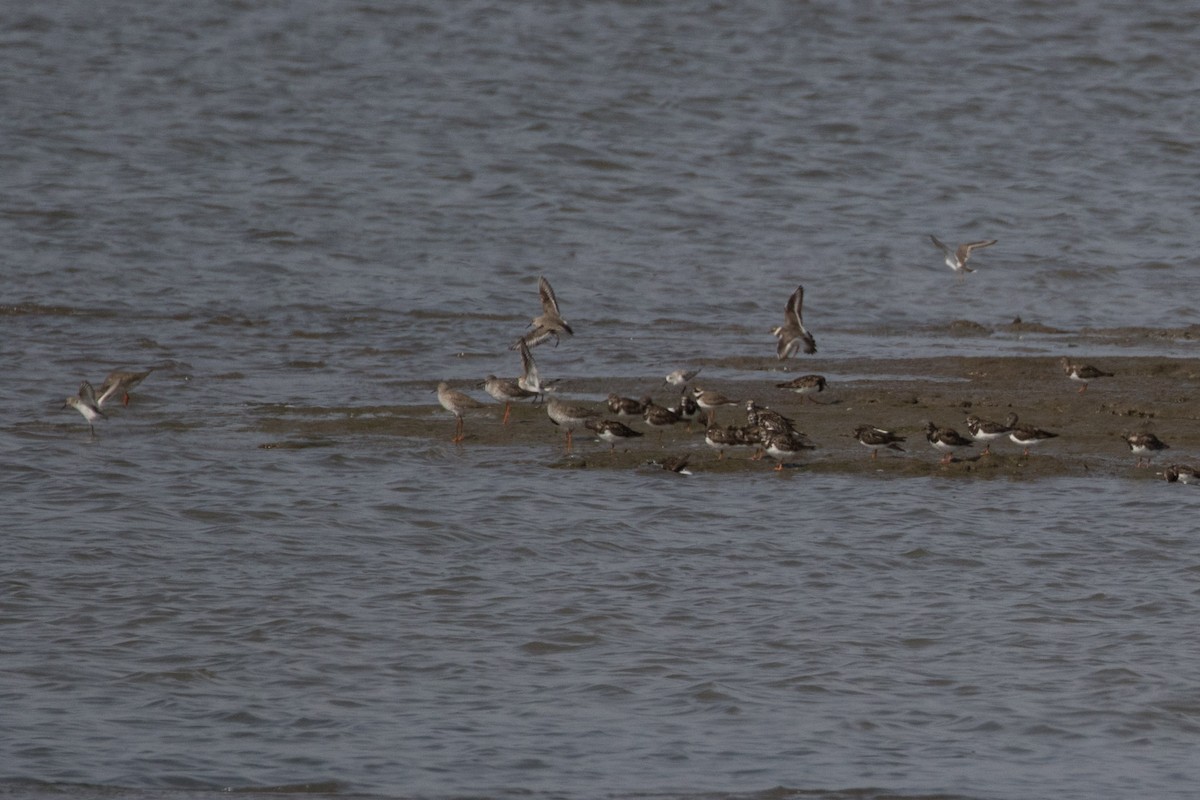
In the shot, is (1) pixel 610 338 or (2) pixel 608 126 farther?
(2) pixel 608 126

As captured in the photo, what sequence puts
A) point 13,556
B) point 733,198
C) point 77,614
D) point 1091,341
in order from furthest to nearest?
point 733,198 < point 1091,341 < point 13,556 < point 77,614

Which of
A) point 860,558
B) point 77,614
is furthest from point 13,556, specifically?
point 860,558

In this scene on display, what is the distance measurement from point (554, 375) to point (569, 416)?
2990 mm

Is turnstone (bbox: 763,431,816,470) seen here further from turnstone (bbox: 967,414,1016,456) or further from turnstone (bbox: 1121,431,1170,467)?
turnstone (bbox: 1121,431,1170,467)

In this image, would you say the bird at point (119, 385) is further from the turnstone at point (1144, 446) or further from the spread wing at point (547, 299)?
the turnstone at point (1144, 446)

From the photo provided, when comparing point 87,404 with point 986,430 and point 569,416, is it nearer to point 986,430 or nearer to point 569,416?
point 569,416

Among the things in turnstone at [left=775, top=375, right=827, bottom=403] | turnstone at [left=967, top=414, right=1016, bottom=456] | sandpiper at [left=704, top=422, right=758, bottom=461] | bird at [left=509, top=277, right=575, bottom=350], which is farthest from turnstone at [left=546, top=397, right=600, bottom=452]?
turnstone at [left=967, top=414, right=1016, bottom=456]

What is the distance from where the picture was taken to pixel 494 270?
24.4 meters

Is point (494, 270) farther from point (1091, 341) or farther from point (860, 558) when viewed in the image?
point (860, 558)

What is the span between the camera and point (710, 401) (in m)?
15.8

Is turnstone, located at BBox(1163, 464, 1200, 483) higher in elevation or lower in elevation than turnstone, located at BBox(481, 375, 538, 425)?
higher

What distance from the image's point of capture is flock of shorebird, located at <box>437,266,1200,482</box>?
14.2 metres

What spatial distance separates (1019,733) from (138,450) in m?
8.40

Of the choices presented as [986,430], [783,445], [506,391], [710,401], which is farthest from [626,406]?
[986,430]
